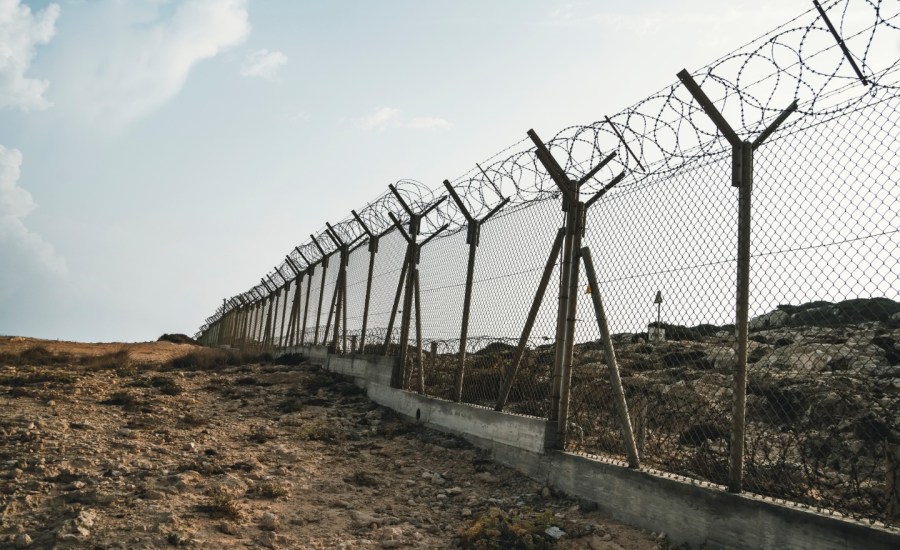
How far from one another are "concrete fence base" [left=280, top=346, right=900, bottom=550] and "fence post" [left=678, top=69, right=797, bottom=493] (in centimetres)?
24

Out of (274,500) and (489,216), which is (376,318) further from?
(274,500)

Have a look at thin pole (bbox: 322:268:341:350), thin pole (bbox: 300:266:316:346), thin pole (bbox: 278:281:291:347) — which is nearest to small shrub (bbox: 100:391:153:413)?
thin pole (bbox: 322:268:341:350)

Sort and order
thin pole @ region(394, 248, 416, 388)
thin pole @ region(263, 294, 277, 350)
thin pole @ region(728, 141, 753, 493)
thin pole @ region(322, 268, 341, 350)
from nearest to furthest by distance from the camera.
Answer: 1. thin pole @ region(728, 141, 753, 493)
2. thin pole @ region(394, 248, 416, 388)
3. thin pole @ region(322, 268, 341, 350)
4. thin pole @ region(263, 294, 277, 350)

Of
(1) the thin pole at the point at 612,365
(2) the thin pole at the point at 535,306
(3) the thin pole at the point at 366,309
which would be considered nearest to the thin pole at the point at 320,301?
(3) the thin pole at the point at 366,309

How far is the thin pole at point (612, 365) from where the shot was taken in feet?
16.2

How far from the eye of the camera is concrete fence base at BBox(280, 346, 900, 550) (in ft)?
11.2

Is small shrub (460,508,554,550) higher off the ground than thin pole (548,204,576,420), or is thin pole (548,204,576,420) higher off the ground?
thin pole (548,204,576,420)

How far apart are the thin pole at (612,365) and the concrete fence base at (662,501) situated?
0.51ft

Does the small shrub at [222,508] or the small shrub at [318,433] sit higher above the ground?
the small shrub at [318,433]

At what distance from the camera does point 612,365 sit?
534cm

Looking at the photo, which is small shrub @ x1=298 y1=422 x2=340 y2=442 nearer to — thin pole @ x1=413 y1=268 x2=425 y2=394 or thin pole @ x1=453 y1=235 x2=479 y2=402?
thin pole @ x1=413 y1=268 x2=425 y2=394

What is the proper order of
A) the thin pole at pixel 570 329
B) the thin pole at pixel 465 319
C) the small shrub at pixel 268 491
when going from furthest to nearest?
1. the thin pole at pixel 465 319
2. the thin pole at pixel 570 329
3. the small shrub at pixel 268 491

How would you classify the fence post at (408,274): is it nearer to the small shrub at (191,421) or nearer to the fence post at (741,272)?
the small shrub at (191,421)

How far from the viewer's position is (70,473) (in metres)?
5.54
